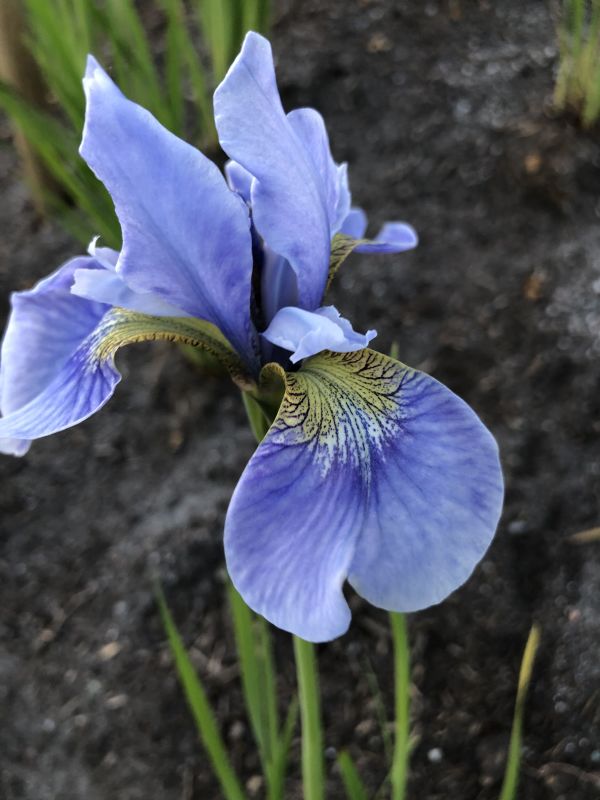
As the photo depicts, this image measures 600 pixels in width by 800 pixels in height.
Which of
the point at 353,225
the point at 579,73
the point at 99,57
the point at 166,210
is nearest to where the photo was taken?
the point at 166,210

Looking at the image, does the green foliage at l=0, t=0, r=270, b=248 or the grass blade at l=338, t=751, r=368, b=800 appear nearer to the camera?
the grass blade at l=338, t=751, r=368, b=800

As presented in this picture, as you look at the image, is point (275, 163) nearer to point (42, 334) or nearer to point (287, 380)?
point (287, 380)

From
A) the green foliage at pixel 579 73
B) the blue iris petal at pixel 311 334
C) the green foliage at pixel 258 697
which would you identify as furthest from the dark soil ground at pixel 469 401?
the blue iris petal at pixel 311 334

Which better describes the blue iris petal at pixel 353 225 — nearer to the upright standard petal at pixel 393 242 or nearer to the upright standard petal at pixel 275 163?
the upright standard petal at pixel 393 242

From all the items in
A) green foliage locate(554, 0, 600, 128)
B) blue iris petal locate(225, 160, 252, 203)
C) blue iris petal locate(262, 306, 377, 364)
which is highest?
blue iris petal locate(225, 160, 252, 203)

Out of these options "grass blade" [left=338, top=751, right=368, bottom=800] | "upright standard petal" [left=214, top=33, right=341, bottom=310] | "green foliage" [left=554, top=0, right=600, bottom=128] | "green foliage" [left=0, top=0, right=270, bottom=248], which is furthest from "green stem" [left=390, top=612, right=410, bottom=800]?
"green foliage" [left=554, top=0, right=600, bottom=128]

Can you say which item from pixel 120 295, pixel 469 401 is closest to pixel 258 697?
pixel 120 295

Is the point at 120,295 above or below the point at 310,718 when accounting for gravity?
above

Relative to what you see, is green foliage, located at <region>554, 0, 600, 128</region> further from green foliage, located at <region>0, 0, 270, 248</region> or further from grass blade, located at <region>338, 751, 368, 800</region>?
grass blade, located at <region>338, 751, 368, 800</region>
